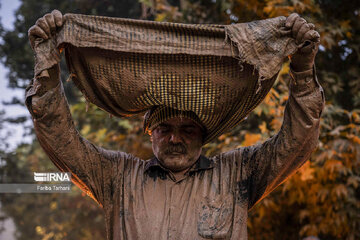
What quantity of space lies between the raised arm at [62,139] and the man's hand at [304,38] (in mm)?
969

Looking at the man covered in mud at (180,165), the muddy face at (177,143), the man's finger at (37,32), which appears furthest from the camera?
the muddy face at (177,143)

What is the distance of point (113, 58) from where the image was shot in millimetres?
1830

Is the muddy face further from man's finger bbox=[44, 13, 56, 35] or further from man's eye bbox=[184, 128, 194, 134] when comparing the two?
man's finger bbox=[44, 13, 56, 35]

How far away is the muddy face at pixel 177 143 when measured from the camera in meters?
2.08

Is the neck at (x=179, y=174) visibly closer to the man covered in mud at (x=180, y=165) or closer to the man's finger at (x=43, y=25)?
the man covered in mud at (x=180, y=165)

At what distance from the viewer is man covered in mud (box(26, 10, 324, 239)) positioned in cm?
179

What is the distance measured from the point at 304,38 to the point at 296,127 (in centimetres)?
39

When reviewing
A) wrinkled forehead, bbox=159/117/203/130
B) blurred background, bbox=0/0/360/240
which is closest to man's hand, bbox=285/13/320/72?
wrinkled forehead, bbox=159/117/203/130

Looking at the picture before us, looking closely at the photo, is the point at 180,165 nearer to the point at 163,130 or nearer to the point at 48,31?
the point at 163,130

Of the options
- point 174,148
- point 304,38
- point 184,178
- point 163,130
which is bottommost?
point 184,178

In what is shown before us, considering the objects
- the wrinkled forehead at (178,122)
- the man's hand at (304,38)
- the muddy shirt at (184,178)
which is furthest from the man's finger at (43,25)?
the man's hand at (304,38)

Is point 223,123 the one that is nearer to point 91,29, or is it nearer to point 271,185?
point 271,185

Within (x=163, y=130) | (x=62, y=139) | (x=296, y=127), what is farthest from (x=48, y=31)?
(x=296, y=127)

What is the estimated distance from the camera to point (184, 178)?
6.83ft
